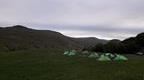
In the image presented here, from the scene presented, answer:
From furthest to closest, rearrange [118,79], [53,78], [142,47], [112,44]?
1. [112,44]
2. [142,47]
3. [53,78]
4. [118,79]

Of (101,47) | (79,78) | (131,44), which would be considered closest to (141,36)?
Answer: (131,44)

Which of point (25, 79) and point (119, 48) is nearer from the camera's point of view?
point (25, 79)

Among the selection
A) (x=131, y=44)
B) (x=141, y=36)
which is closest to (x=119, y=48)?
(x=131, y=44)

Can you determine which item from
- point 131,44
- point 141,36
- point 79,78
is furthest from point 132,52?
point 79,78

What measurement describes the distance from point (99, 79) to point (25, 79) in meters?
7.78

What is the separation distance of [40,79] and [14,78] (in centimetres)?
325

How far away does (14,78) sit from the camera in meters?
32.8

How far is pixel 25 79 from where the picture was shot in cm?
3183

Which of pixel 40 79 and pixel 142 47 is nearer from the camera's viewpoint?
pixel 40 79

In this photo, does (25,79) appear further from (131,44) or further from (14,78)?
(131,44)

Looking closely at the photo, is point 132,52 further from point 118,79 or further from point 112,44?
point 118,79

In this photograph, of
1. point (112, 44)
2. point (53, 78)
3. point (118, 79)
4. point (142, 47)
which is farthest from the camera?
point (112, 44)

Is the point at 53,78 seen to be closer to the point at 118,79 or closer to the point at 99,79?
the point at 99,79

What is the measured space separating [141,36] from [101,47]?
16299 millimetres
